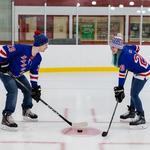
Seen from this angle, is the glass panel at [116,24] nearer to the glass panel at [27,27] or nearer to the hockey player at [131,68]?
the glass panel at [27,27]

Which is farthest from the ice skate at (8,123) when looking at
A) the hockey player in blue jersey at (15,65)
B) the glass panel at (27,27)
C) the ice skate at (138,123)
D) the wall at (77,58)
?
the glass panel at (27,27)

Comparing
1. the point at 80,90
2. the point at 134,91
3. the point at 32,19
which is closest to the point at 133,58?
the point at 134,91

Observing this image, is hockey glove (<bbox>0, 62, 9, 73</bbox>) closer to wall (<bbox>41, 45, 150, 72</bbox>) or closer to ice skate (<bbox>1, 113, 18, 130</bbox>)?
ice skate (<bbox>1, 113, 18, 130</bbox>)

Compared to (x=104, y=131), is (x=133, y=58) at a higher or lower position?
higher

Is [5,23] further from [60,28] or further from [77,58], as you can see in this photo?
[77,58]

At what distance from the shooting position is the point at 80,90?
21.7ft

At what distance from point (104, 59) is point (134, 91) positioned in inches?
189

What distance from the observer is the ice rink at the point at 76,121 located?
3.61 metres

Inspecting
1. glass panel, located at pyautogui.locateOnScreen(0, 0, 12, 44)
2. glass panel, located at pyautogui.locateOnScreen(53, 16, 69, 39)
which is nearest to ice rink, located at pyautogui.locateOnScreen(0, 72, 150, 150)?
glass panel, located at pyautogui.locateOnScreen(0, 0, 12, 44)

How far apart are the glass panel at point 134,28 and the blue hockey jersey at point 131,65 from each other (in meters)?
5.21

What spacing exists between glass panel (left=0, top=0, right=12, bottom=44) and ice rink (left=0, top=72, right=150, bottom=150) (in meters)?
2.25

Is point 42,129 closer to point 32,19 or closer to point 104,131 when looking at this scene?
point 104,131

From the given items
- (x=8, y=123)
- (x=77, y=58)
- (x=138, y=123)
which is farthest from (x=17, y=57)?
(x=77, y=58)

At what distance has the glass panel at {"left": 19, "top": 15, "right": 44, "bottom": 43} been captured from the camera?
→ 9109 millimetres
